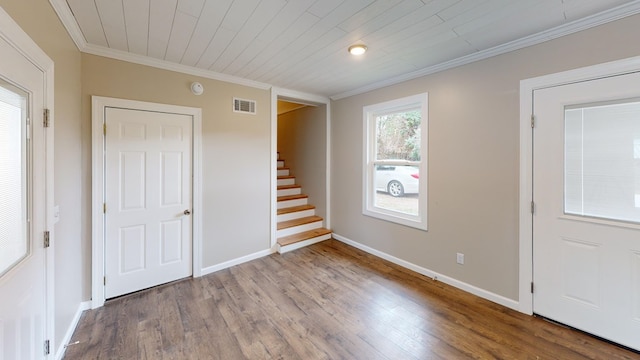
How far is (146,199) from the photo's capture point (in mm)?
2797

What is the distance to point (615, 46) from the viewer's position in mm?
1877

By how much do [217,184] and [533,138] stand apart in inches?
134

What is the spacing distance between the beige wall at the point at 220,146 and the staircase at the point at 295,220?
395mm

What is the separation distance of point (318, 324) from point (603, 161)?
265 cm

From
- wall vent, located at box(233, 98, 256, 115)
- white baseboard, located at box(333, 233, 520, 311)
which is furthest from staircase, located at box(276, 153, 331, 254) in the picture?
wall vent, located at box(233, 98, 256, 115)

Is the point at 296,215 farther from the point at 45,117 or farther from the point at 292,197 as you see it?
the point at 45,117

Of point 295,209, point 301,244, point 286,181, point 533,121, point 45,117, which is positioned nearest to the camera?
point 45,117

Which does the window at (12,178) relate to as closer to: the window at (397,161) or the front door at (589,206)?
the window at (397,161)

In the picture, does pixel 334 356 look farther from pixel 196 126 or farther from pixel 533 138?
pixel 196 126

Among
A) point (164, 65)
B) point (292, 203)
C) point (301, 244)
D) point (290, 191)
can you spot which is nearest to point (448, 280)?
point (301, 244)

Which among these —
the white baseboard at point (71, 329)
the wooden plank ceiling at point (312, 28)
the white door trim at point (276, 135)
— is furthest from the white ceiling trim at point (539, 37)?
the white baseboard at point (71, 329)

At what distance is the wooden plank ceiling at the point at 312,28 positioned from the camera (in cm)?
178

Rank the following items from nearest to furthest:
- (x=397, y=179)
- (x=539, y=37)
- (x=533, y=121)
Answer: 1. (x=539, y=37)
2. (x=533, y=121)
3. (x=397, y=179)

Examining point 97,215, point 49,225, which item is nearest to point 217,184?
point 97,215
